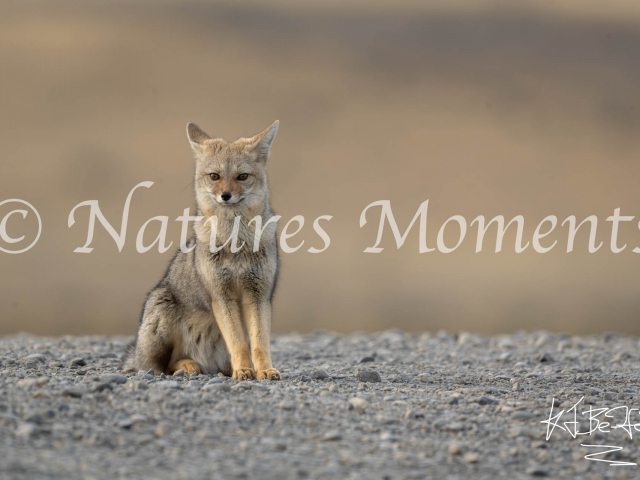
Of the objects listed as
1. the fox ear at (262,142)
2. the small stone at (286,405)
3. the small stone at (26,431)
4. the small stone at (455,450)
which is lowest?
the small stone at (26,431)

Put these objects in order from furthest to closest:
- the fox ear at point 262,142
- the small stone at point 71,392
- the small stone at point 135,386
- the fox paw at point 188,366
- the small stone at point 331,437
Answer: the fox ear at point 262,142, the fox paw at point 188,366, the small stone at point 135,386, the small stone at point 71,392, the small stone at point 331,437

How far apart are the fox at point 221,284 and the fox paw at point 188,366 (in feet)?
0.04

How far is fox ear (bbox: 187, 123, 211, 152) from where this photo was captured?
8405 millimetres

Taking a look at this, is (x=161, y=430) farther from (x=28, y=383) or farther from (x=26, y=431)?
(x=28, y=383)

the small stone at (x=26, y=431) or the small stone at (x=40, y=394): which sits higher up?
the small stone at (x=40, y=394)

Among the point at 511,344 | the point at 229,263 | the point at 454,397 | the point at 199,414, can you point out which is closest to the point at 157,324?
the point at 229,263

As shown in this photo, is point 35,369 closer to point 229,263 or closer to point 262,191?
point 229,263

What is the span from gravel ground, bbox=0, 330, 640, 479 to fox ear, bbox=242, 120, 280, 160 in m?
2.56

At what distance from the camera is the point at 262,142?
27.1 feet

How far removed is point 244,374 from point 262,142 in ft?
8.72

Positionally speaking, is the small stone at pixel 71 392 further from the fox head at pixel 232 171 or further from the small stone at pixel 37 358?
the small stone at pixel 37 358

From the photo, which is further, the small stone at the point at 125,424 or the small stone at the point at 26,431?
the small stone at the point at 125,424

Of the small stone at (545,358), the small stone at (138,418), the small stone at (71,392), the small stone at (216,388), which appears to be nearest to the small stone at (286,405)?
the small stone at (216,388)

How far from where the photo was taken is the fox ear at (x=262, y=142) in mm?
8188
